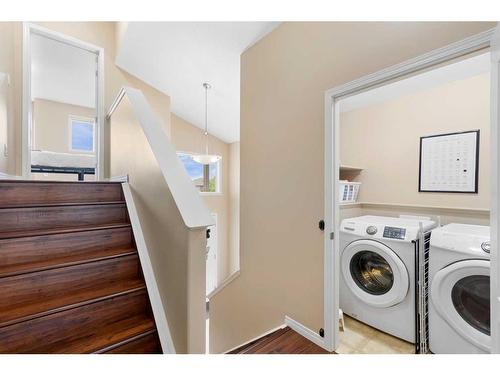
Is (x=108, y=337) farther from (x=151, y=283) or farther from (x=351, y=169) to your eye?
(x=351, y=169)

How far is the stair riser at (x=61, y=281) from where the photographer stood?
4.12ft

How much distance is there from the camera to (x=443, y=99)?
2254 millimetres

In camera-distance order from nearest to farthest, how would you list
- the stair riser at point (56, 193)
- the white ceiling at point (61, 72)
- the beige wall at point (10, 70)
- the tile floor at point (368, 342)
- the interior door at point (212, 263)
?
the stair riser at point (56, 193) → the tile floor at point (368, 342) → the beige wall at point (10, 70) → the white ceiling at point (61, 72) → the interior door at point (212, 263)

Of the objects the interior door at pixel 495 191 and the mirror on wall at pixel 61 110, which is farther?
the mirror on wall at pixel 61 110

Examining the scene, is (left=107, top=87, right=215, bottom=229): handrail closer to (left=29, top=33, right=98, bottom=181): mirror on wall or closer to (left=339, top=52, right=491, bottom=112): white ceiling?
(left=339, top=52, right=491, bottom=112): white ceiling

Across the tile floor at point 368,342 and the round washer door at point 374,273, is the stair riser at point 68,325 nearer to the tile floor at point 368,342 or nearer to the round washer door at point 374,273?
the tile floor at point 368,342

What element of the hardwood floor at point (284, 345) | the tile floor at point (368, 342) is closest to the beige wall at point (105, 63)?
the hardwood floor at point (284, 345)

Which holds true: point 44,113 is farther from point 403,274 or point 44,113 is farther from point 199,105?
point 403,274

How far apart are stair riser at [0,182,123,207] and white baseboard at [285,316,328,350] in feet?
5.99

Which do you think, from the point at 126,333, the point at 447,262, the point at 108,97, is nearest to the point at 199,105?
the point at 108,97

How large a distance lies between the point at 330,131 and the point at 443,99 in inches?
59.6

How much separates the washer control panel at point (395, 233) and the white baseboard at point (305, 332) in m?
0.98

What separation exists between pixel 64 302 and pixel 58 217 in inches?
28.8

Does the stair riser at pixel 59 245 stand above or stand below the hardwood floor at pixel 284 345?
above
